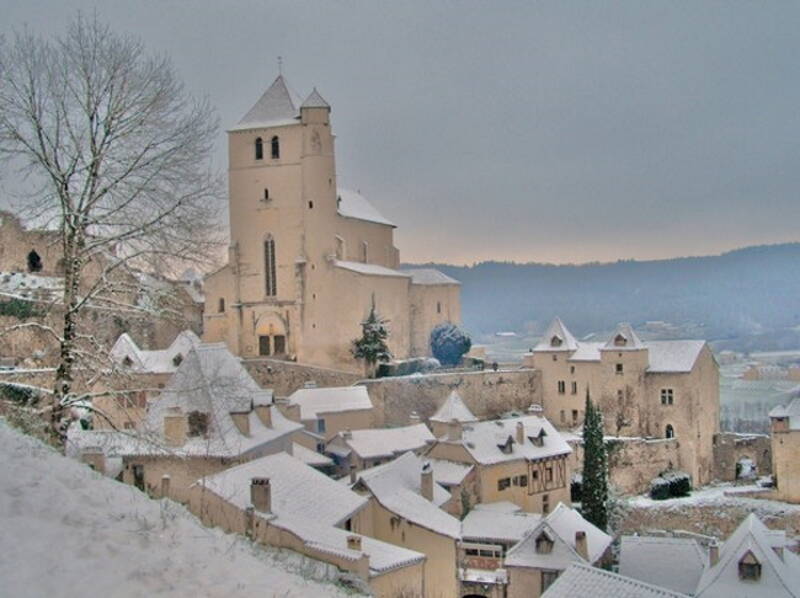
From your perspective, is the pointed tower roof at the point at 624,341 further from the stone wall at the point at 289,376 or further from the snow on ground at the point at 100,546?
the snow on ground at the point at 100,546

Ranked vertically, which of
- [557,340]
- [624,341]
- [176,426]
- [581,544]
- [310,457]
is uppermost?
[557,340]

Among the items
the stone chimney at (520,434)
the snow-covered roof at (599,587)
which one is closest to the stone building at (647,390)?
the stone chimney at (520,434)

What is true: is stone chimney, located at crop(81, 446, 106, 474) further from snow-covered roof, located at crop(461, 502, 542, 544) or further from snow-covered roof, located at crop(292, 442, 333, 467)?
snow-covered roof, located at crop(461, 502, 542, 544)

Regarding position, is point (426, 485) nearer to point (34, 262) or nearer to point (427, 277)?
point (34, 262)

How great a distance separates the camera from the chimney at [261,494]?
18.1 m

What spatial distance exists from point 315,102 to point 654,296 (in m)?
61.9

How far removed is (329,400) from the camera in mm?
38031

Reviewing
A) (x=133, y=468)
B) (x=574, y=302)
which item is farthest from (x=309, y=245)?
(x=574, y=302)

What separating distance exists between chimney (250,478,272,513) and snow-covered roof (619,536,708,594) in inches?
539

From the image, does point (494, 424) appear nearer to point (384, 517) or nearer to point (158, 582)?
point (384, 517)

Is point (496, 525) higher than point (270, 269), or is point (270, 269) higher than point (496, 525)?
point (270, 269)

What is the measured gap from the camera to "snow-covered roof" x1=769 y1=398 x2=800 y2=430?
39.0 metres

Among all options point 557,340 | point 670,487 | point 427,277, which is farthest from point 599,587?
point 427,277

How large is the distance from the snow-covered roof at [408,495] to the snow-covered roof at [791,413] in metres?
17.9
